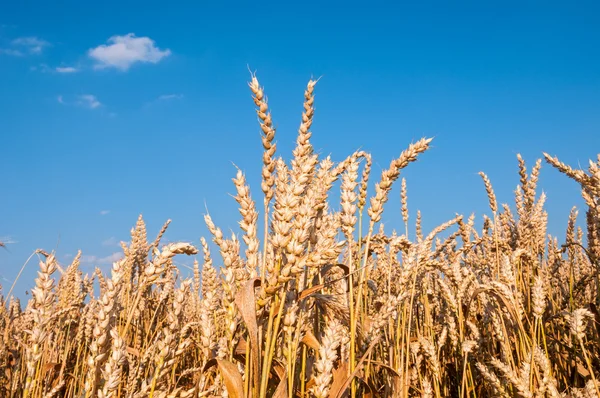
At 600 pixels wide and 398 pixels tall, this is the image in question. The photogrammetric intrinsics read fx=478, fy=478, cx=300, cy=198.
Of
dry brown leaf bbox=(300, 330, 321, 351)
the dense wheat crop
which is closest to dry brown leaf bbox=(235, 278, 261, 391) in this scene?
the dense wheat crop

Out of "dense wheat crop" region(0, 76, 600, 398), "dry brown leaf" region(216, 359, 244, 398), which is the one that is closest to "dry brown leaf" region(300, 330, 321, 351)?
"dense wheat crop" region(0, 76, 600, 398)

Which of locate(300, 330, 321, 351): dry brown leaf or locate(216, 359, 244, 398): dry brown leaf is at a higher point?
locate(300, 330, 321, 351): dry brown leaf

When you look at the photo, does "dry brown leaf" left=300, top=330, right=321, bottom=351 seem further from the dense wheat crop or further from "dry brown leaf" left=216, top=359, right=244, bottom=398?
"dry brown leaf" left=216, top=359, right=244, bottom=398

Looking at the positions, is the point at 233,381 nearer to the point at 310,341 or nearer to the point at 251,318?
the point at 251,318

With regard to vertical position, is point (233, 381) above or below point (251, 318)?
below

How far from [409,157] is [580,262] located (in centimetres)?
441

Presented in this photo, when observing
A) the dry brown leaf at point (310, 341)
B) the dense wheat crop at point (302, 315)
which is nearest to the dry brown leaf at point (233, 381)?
the dense wheat crop at point (302, 315)

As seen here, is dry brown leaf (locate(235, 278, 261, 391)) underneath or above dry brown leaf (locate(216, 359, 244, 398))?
above

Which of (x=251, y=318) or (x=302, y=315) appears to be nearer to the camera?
(x=251, y=318)

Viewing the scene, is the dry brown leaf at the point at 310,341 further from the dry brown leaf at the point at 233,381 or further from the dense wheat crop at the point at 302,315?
the dry brown leaf at the point at 233,381

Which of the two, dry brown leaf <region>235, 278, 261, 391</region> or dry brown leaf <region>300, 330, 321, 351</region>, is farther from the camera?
dry brown leaf <region>300, 330, 321, 351</region>

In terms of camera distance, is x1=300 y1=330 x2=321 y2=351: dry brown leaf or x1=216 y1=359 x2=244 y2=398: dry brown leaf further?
x1=300 y1=330 x2=321 y2=351: dry brown leaf

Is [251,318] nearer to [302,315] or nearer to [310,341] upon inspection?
[302,315]

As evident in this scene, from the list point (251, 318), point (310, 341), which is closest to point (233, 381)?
point (251, 318)
